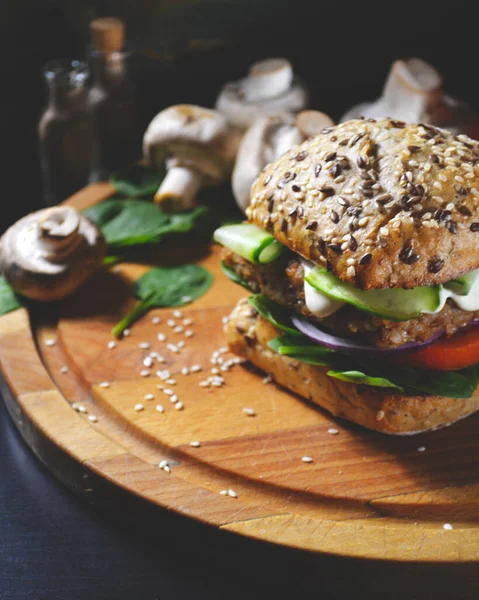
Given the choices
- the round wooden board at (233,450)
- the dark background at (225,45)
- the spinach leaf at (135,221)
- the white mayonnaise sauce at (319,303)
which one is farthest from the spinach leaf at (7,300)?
the white mayonnaise sauce at (319,303)

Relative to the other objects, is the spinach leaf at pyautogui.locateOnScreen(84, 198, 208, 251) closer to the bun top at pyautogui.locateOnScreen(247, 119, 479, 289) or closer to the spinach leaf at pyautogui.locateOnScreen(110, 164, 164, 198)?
the spinach leaf at pyautogui.locateOnScreen(110, 164, 164, 198)

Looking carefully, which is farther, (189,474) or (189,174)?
(189,174)

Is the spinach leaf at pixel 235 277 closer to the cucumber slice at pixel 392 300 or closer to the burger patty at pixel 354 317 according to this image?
the burger patty at pixel 354 317

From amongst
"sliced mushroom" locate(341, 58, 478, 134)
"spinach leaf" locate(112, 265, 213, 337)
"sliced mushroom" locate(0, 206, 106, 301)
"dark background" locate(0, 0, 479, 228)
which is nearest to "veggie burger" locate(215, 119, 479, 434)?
"spinach leaf" locate(112, 265, 213, 337)

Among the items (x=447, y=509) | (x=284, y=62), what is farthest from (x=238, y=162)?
(x=447, y=509)

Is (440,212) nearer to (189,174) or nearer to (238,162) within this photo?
(238,162)
